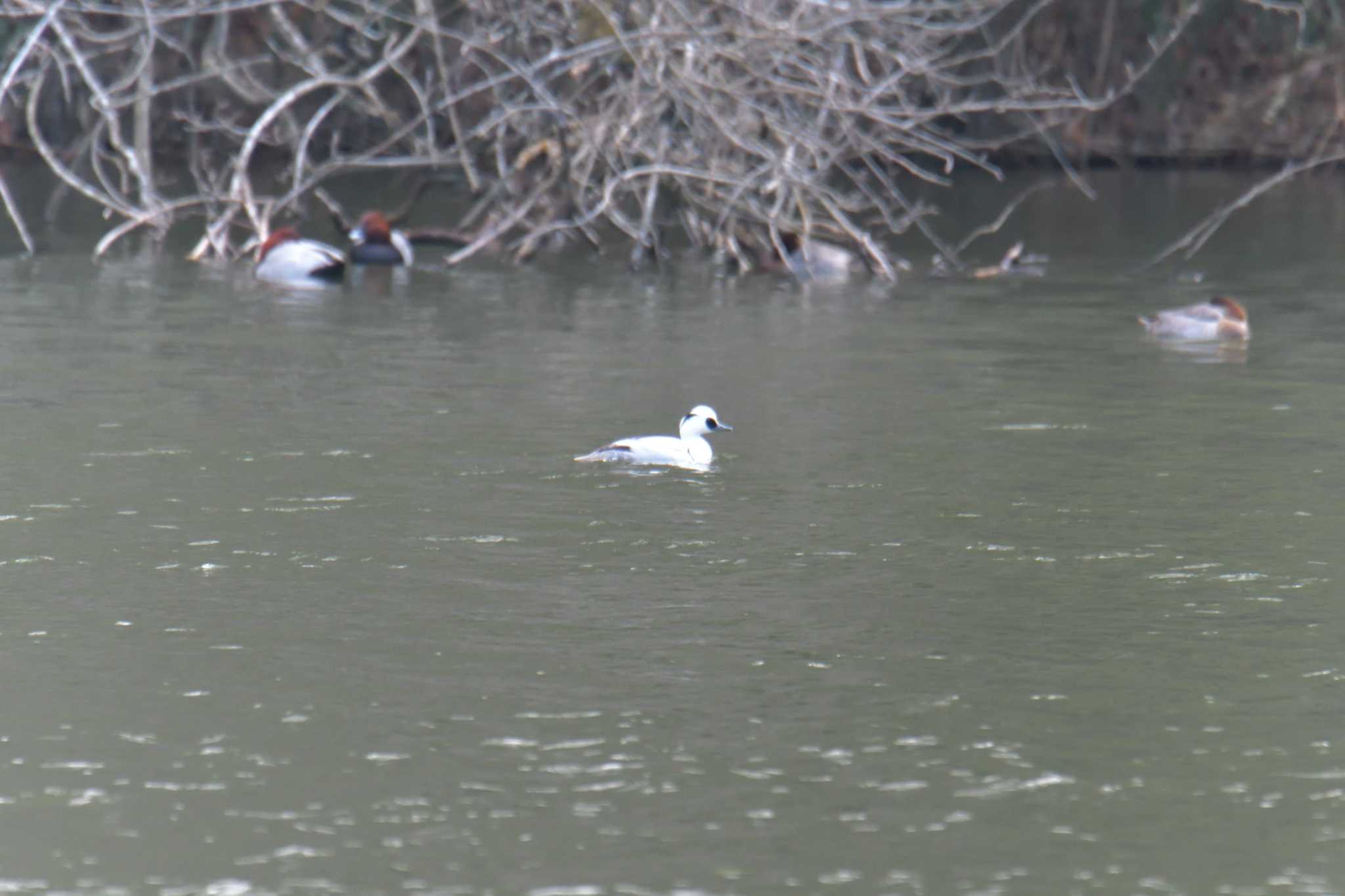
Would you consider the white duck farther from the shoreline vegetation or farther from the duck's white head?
the shoreline vegetation

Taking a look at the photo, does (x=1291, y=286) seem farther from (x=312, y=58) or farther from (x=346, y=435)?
(x=346, y=435)

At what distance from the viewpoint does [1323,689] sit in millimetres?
6922

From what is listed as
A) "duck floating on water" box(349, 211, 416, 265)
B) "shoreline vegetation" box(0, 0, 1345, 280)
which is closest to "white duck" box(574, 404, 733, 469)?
"shoreline vegetation" box(0, 0, 1345, 280)

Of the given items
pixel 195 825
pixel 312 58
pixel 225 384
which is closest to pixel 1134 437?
pixel 225 384

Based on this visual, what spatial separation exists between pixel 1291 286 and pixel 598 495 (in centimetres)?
1127

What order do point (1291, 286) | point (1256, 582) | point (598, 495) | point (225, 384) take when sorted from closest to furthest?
point (1256, 582) < point (598, 495) < point (225, 384) < point (1291, 286)

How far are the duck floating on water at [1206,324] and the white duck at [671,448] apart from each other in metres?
6.02

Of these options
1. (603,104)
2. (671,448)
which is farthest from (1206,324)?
(671,448)

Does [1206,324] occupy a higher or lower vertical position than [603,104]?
lower

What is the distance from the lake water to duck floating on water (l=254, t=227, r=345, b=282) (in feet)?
14.8

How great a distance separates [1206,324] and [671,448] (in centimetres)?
652

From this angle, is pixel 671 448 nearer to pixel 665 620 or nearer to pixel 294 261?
pixel 665 620

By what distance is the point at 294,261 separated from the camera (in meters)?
19.7

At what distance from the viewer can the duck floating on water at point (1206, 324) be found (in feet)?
52.3
